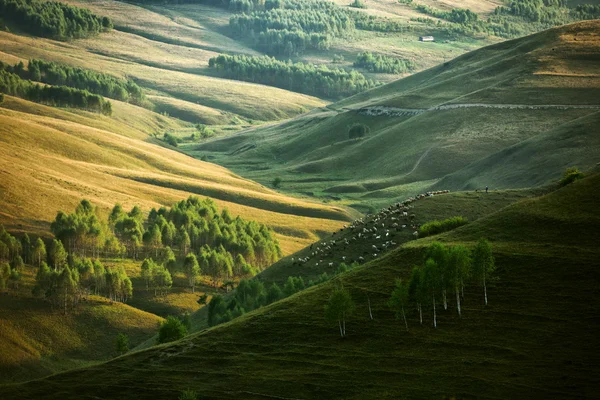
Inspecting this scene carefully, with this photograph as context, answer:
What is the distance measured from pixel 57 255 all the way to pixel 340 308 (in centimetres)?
10044

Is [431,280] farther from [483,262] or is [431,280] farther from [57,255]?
[57,255]

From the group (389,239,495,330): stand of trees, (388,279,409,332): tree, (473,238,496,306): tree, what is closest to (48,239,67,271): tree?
(389,239,495,330): stand of trees

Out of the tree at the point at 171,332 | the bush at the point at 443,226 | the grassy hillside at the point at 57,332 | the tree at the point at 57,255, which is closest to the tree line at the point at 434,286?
the bush at the point at 443,226

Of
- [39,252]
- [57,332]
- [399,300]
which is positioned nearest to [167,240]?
[39,252]

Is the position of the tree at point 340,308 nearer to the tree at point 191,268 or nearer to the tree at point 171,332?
the tree at point 171,332

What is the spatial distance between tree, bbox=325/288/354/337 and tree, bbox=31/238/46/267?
10149cm

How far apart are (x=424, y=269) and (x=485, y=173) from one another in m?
125

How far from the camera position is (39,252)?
163250 millimetres

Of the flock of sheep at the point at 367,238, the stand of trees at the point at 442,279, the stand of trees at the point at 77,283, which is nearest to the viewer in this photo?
the stand of trees at the point at 442,279

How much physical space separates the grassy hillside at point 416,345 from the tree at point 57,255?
8338cm

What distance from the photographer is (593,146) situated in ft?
590

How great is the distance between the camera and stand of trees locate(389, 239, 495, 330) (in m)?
76.8

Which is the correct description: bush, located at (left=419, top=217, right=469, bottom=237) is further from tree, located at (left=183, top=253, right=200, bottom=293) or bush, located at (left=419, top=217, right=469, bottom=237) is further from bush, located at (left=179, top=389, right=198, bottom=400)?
tree, located at (left=183, top=253, right=200, bottom=293)

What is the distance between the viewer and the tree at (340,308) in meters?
78.1
